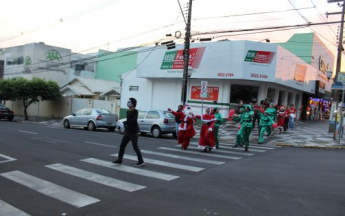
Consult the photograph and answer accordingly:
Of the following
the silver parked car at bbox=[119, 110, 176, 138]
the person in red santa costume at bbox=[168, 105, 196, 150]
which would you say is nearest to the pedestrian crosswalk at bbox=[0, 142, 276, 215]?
the person in red santa costume at bbox=[168, 105, 196, 150]

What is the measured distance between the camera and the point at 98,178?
271 inches

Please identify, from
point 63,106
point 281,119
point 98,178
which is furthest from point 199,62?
point 98,178

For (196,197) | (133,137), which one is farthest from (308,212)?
(133,137)

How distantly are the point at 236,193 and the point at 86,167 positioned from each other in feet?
12.9

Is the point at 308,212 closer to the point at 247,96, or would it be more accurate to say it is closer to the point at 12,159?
the point at 12,159

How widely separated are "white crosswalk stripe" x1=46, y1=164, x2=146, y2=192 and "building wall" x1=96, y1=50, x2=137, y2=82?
43158mm

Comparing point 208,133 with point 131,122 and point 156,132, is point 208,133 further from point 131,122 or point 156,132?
point 156,132

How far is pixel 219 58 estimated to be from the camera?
22.5 metres

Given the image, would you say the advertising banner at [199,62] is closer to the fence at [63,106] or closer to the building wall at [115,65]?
the fence at [63,106]

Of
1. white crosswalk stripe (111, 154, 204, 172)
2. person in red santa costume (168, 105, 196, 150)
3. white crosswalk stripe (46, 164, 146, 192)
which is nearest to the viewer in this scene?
white crosswalk stripe (46, 164, 146, 192)

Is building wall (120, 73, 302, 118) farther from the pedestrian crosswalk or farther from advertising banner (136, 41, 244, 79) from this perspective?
the pedestrian crosswalk

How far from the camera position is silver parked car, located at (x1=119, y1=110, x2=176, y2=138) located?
53.8ft

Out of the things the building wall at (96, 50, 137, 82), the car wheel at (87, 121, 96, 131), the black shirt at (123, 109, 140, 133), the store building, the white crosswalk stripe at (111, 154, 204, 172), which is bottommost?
the car wheel at (87, 121, 96, 131)

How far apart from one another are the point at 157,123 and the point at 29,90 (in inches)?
765
